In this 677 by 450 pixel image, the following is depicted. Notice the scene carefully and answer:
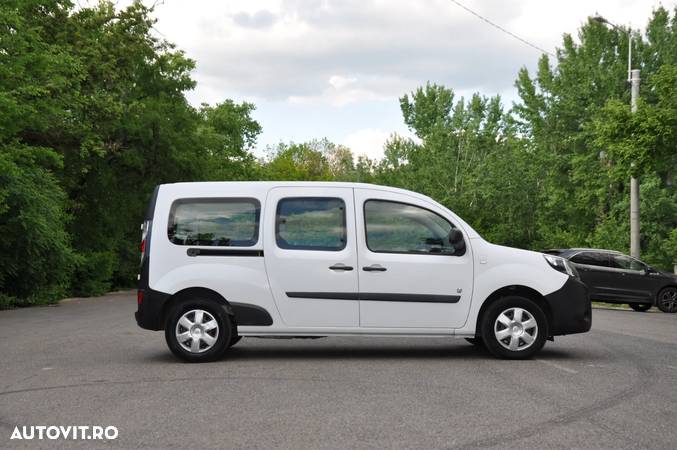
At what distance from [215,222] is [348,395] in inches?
119

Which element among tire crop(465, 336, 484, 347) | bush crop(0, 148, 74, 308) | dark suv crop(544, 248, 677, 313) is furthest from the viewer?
dark suv crop(544, 248, 677, 313)

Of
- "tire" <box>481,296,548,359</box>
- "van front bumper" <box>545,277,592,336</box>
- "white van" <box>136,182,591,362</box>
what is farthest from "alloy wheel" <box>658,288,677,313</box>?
"tire" <box>481,296,548,359</box>

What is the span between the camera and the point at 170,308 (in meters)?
9.55

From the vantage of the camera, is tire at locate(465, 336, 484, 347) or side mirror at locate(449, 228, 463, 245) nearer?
side mirror at locate(449, 228, 463, 245)

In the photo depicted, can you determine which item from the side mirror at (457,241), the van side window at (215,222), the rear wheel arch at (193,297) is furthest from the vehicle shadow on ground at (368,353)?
the van side window at (215,222)

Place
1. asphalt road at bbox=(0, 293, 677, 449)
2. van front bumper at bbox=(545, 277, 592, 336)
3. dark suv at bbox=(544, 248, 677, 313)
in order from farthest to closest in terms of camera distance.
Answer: dark suv at bbox=(544, 248, 677, 313), van front bumper at bbox=(545, 277, 592, 336), asphalt road at bbox=(0, 293, 677, 449)

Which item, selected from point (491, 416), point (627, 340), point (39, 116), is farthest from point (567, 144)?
point (491, 416)

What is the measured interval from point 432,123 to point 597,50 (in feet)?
105

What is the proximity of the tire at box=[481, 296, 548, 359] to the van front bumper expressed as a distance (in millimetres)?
177

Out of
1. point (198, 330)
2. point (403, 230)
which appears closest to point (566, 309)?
point (403, 230)

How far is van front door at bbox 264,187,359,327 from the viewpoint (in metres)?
9.50

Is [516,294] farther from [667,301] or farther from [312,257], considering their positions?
[667,301]

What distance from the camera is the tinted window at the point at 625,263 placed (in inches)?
928

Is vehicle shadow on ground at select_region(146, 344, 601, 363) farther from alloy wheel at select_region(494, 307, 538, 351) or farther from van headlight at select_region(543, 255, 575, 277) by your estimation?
van headlight at select_region(543, 255, 575, 277)
